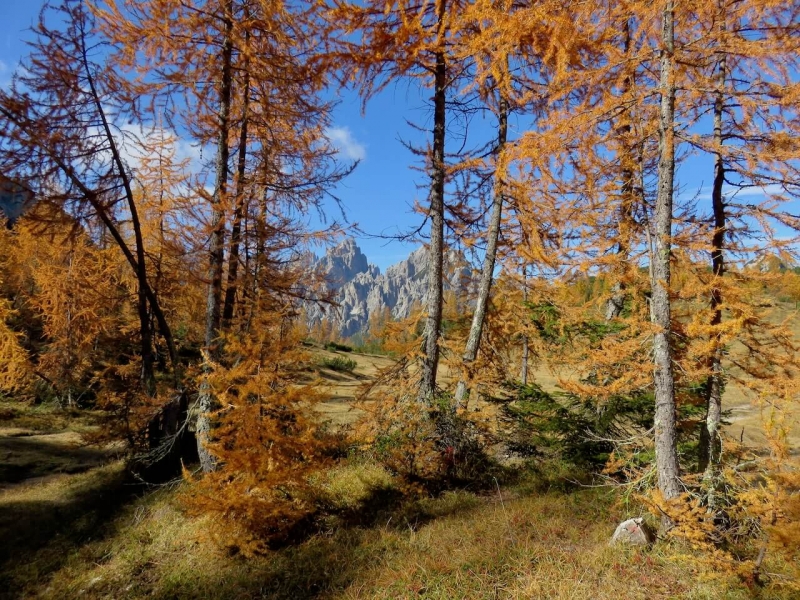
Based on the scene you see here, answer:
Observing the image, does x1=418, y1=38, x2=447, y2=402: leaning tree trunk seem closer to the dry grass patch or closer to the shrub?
the dry grass patch

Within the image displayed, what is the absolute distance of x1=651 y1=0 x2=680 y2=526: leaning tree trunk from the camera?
5.05 meters

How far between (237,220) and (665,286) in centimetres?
771

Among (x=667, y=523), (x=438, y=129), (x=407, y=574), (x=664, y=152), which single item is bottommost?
(x=407, y=574)

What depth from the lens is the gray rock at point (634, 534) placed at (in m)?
5.20

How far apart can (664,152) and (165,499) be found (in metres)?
10.8

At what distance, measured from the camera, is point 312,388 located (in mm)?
6152

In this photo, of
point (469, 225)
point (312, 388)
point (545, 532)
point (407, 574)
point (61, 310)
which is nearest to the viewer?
point (407, 574)

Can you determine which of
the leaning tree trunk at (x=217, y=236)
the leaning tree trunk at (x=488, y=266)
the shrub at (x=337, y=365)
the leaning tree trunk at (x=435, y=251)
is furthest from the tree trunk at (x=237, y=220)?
the shrub at (x=337, y=365)

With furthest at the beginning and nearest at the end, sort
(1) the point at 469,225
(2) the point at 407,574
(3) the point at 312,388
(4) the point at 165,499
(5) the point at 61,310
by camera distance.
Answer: (5) the point at 61,310
(1) the point at 469,225
(4) the point at 165,499
(3) the point at 312,388
(2) the point at 407,574

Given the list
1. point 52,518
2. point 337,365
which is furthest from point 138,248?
point 337,365

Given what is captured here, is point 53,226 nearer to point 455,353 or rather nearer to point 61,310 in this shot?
point 455,353

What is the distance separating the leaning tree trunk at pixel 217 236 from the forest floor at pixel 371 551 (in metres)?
1.61

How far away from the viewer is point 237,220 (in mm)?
8469

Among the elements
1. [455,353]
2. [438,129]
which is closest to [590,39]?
[438,129]
